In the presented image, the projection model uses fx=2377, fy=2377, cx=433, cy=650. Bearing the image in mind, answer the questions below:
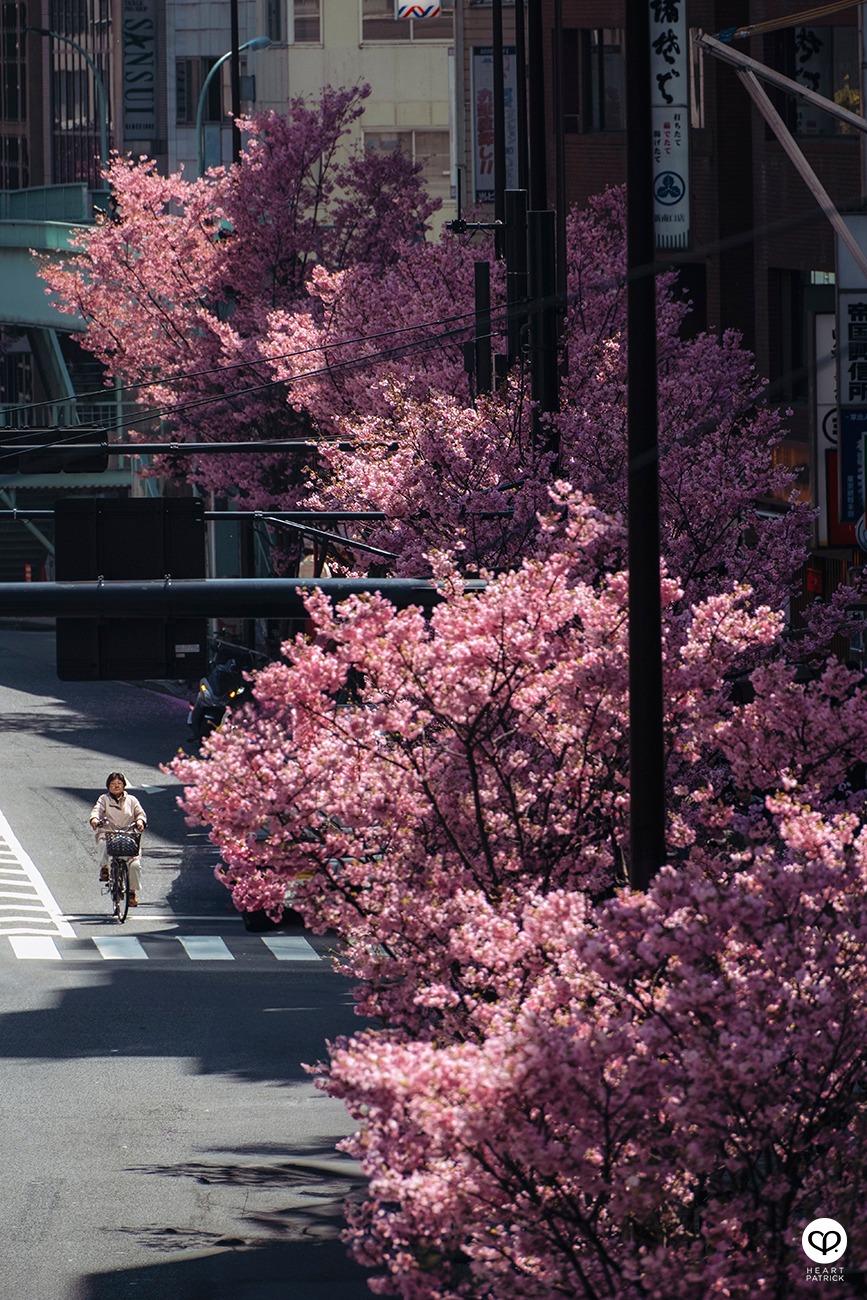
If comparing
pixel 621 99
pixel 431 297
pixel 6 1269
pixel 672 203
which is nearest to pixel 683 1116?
pixel 6 1269

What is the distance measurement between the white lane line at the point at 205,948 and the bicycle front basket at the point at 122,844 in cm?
125

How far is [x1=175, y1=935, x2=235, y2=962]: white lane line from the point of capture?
28.5m

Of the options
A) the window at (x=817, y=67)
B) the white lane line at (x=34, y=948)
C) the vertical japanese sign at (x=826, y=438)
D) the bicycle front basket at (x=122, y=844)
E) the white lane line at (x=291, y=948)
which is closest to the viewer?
the vertical japanese sign at (x=826, y=438)

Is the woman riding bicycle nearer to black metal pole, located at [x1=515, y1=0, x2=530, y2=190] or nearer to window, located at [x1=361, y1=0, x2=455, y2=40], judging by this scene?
black metal pole, located at [x1=515, y1=0, x2=530, y2=190]

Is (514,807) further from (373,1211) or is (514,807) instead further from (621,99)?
(621,99)

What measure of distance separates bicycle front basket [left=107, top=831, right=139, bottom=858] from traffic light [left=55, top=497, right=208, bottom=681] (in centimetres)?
540

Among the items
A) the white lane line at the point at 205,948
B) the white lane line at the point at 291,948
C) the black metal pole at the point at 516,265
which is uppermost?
the black metal pole at the point at 516,265

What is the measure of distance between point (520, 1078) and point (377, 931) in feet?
11.3

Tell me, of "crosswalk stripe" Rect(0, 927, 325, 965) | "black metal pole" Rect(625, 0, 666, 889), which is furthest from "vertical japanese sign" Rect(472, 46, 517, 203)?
"black metal pole" Rect(625, 0, 666, 889)

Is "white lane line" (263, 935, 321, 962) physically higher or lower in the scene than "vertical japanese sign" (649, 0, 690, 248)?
lower

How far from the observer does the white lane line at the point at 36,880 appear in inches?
1209

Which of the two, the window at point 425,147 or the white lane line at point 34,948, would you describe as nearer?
the white lane line at point 34,948

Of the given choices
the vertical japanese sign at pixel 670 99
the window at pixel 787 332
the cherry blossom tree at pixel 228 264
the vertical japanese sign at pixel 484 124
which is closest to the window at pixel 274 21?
the vertical japanese sign at pixel 484 124

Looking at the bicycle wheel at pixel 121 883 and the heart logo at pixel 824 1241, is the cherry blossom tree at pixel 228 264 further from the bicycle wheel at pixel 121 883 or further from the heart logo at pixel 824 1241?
the heart logo at pixel 824 1241
